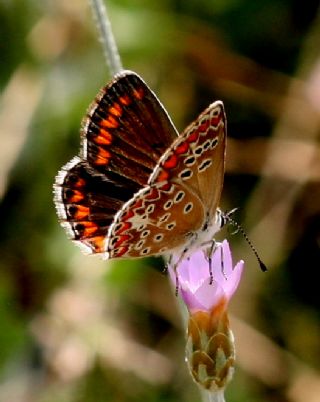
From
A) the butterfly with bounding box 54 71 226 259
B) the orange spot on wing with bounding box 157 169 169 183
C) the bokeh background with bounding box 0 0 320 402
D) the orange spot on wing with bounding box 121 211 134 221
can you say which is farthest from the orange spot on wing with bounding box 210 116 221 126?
the bokeh background with bounding box 0 0 320 402

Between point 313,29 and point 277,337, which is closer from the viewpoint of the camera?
point 277,337

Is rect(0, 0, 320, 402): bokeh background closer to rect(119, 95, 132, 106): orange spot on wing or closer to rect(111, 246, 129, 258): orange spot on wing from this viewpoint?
rect(111, 246, 129, 258): orange spot on wing

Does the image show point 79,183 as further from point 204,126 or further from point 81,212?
point 204,126

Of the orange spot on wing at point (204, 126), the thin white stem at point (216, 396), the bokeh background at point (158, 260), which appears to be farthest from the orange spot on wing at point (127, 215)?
the bokeh background at point (158, 260)

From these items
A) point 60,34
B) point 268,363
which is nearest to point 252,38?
point 60,34

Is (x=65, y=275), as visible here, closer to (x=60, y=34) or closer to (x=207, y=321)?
(x=60, y=34)

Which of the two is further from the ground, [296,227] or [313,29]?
[313,29]
